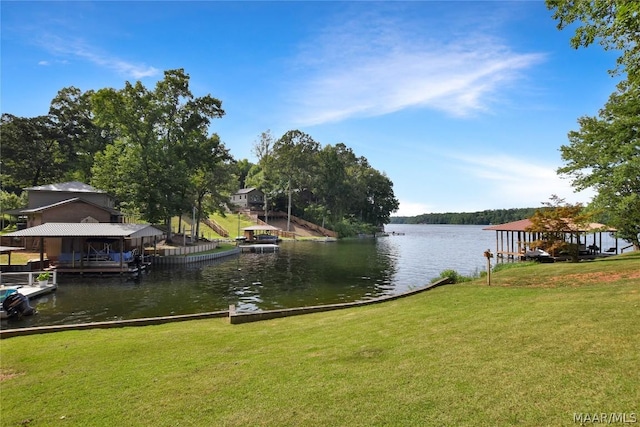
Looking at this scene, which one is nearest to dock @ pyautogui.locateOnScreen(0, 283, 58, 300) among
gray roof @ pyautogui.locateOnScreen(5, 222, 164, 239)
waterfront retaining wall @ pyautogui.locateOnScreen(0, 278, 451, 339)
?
gray roof @ pyautogui.locateOnScreen(5, 222, 164, 239)

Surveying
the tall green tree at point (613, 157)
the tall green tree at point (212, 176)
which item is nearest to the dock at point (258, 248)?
the tall green tree at point (212, 176)

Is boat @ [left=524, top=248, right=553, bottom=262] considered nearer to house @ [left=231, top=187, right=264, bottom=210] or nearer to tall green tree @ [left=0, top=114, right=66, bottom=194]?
tall green tree @ [left=0, top=114, right=66, bottom=194]

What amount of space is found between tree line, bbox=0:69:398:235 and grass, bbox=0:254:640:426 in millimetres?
29994

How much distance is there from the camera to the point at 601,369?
5.61m

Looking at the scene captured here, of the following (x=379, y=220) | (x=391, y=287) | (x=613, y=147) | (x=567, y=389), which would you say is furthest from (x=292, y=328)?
(x=379, y=220)

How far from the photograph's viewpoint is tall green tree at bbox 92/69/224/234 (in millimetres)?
37219

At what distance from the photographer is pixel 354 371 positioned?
6.43 m

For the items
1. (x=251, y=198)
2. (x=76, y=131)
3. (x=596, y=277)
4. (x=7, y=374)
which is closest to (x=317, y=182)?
(x=251, y=198)

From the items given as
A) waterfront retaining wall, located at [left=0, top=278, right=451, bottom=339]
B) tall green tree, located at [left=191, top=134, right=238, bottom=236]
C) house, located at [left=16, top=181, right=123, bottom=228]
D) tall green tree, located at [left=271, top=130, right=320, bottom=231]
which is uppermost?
tall green tree, located at [left=271, top=130, right=320, bottom=231]

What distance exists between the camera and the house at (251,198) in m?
87.1

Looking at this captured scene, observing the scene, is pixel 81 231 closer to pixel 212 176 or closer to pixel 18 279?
pixel 18 279

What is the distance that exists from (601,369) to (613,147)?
21.6m

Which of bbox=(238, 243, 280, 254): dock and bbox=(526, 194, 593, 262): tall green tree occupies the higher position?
bbox=(526, 194, 593, 262): tall green tree

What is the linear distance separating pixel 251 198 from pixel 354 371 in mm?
83196
